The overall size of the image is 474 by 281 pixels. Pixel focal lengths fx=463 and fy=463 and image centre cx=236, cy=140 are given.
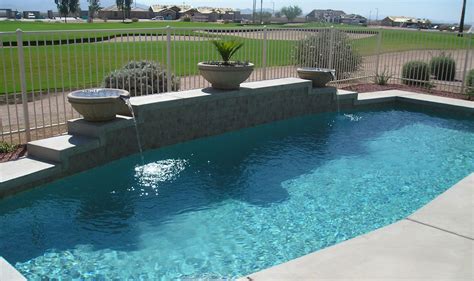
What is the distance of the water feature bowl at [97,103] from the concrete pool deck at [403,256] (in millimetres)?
4144

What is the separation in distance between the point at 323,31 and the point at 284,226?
8.97 m

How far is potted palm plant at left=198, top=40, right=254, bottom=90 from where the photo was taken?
8672 mm

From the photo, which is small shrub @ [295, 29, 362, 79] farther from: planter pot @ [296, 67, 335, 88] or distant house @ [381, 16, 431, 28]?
distant house @ [381, 16, 431, 28]

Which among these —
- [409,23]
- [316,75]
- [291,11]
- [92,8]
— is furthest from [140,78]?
[291,11]

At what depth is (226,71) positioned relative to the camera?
8.65 metres

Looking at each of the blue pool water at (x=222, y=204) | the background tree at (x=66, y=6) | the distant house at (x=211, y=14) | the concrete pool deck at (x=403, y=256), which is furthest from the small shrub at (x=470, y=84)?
the distant house at (x=211, y=14)

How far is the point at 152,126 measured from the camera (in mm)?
7629

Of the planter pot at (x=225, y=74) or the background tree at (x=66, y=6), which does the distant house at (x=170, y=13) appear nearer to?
the background tree at (x=66, y=6)

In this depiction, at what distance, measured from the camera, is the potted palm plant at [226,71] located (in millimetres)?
8672

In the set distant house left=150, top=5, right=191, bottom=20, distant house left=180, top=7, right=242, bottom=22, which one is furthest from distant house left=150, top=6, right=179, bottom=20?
distant house left=180, top=7, right=242, bottom=22

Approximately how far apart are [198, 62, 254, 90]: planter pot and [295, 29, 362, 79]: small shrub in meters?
4.58

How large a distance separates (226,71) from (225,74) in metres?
0.07

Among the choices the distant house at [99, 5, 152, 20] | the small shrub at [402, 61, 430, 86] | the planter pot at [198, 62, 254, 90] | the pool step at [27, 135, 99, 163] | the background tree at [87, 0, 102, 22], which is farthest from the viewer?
the distant house at [99, 5, 152, 20]

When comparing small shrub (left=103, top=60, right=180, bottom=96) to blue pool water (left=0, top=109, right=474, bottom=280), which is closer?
blue pool water (left=0, top=109, right=474, bottom=280)
